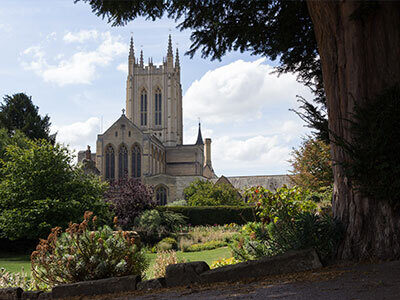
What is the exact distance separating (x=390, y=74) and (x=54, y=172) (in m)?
14.5

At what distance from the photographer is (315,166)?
Answer: 16.5 meters

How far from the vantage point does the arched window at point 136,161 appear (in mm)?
51688

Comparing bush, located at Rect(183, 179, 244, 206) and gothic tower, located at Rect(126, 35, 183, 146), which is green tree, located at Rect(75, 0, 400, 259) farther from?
gothic tower, located at Rect(126, 35, 183, 146)

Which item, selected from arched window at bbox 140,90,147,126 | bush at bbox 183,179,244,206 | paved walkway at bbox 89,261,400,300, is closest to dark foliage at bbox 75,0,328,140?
paved walkway at bbox 89,261,400,300

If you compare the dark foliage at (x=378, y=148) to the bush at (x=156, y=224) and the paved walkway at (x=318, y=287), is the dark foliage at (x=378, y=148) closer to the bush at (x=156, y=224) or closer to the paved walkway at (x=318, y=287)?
the paved walkway at (x=318, y=287)

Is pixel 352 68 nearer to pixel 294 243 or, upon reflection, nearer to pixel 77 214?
pixel 294 243

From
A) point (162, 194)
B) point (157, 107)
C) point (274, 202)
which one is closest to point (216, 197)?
point (162, 194)

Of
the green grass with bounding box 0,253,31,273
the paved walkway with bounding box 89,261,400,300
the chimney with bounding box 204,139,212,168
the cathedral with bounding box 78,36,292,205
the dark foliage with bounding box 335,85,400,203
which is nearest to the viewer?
the paved walkway with bounding box 89,261,400,300

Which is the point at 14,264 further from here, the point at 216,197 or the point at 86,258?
the point at 216,197

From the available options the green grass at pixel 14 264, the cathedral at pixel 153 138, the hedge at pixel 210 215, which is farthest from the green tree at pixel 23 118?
the green grass at pixel 14 264

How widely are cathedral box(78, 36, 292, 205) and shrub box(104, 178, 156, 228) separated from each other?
24249 millimetres

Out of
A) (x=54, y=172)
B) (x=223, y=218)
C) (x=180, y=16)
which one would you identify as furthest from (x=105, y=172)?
(x=180, y=16)

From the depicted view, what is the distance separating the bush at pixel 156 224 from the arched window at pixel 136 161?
2929 centimetres

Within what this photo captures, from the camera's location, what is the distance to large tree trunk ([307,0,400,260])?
4.54m
